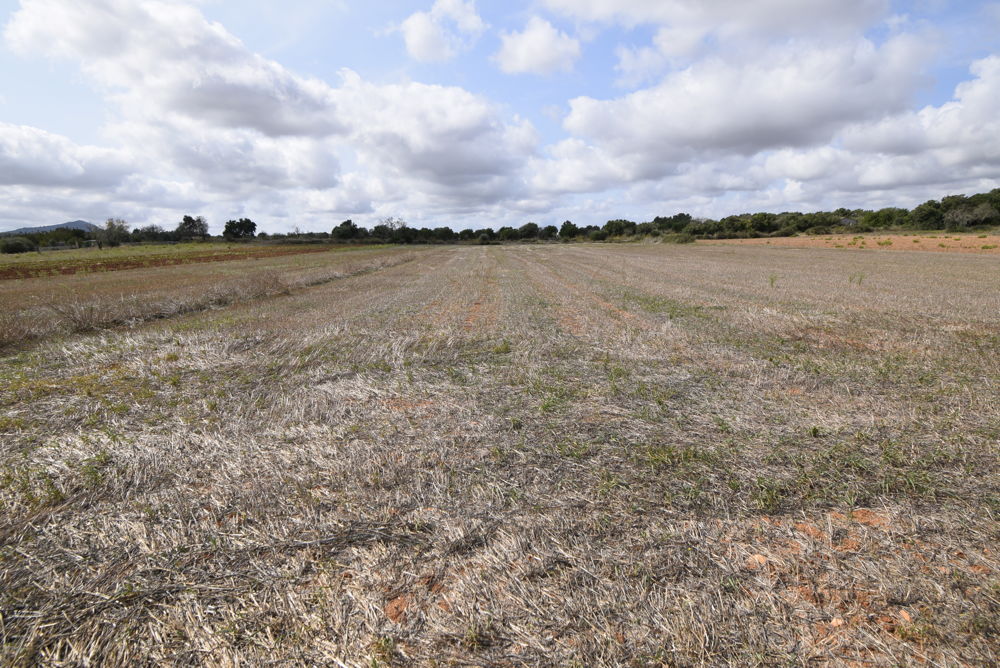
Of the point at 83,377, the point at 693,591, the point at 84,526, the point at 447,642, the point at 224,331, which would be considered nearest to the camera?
the point at 447,642

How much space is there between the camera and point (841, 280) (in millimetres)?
21234

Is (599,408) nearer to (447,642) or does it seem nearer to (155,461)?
(447,642)

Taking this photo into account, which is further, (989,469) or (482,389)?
(482,389)

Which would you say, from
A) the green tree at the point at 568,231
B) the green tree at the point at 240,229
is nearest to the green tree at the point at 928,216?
the green tree at the point at 568,231

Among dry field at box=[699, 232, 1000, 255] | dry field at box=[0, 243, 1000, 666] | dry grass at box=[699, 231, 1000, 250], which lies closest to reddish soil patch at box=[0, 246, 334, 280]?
dry field at box=[0, 243, 1000, 666]

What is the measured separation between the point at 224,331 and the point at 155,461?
24.4 feet

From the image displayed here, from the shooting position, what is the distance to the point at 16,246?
2980 inches

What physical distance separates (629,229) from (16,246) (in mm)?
133209

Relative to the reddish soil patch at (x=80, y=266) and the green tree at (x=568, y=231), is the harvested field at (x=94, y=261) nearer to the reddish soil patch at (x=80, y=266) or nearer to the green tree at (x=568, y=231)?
the reddish soil patch at (x=80, y=266)

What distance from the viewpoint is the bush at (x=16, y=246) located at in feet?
244

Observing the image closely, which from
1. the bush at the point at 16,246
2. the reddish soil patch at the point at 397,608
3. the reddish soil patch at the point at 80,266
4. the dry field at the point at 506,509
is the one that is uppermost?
the bush at the point at 16,246

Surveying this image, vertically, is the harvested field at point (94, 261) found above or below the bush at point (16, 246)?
below

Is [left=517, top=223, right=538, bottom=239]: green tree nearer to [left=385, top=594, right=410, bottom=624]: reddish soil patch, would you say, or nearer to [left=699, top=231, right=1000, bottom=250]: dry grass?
[left=699, top=231, right=1000, bottom=250]: dry grass

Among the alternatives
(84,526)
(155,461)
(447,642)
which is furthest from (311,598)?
(155,461)
